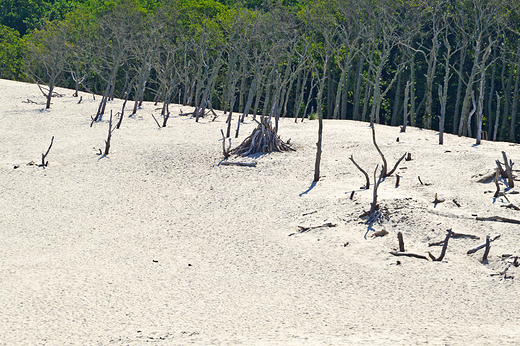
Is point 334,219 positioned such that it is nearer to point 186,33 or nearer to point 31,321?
point 31,321

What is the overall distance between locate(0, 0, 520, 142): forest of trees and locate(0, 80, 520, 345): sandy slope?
40.7 ft

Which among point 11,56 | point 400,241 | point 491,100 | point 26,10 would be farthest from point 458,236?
point 26,10

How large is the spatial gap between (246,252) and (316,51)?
31253 millimetres

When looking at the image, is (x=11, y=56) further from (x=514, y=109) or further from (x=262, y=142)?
(x=514, y=109)

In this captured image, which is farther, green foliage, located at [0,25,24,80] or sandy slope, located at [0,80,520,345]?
green foliage, located at [0,25,24,80]

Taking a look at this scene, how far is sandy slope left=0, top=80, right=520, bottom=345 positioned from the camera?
7879 mm

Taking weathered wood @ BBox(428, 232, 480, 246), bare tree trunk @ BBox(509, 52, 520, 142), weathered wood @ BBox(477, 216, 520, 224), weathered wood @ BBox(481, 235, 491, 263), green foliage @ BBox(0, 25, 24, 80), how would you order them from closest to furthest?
weathered wood @ BBox(481, 235, 491, 263), weathered wood @ BBox(428, 232, 480, 246), weathered wood @ BBox(477, 216, 520, 224), bare tree trunk @ BBox(509, 52, 520, 142), green foliage @ BBox(0, 25, 24, 80)

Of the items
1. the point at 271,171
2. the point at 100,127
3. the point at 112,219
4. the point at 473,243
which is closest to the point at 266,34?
the point at 100,127

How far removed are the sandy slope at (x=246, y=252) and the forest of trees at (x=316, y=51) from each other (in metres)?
12.4

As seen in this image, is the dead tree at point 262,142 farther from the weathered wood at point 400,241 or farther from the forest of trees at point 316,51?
the forest of trees at point 316,51

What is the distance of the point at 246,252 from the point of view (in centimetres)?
1158

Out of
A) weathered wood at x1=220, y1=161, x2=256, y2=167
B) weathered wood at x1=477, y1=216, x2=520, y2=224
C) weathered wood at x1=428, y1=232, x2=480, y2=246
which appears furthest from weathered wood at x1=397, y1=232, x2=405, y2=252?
weathered wood at x1=220, y1=161, x2=256, y2=167

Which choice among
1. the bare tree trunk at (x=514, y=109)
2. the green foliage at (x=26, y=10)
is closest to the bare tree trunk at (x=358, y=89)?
the bare tree trunk at (x=514, y=109)

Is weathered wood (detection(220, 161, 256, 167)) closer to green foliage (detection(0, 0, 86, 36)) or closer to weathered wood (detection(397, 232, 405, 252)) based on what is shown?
weathered wood (detection(397, 232, 405, 252))
